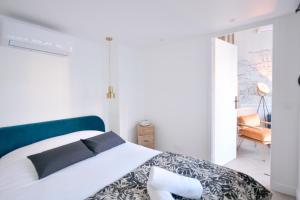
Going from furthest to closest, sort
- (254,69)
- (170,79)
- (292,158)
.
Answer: (254,69), (170,79), (292,158)

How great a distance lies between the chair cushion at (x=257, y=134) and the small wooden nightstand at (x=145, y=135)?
70.1 inches

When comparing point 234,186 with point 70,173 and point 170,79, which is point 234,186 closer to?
point 70,173

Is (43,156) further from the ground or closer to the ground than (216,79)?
closer to the ground

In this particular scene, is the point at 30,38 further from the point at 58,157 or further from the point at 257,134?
→ the point at 257,134

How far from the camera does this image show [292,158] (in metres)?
2.22

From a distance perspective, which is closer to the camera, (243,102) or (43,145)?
(43,145)

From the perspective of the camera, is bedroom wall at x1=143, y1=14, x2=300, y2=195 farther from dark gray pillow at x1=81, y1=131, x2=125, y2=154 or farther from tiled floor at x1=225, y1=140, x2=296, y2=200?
dark gray pillow at x1=81, y1=131, x2=125, y2=154

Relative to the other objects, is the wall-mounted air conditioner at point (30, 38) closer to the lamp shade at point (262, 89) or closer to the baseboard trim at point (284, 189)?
the baseboard trim at point (284, 189)

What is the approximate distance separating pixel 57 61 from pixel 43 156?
1.36m

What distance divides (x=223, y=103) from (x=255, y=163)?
122cm

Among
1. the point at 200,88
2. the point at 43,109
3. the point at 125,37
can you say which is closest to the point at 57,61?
the point at 43,109

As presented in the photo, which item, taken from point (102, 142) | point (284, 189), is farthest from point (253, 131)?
point (102, 142)

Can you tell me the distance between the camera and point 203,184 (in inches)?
60.6

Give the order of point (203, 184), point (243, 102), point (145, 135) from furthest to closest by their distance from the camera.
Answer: point (243, 102) → point (145, 135) → point (203, 184)
